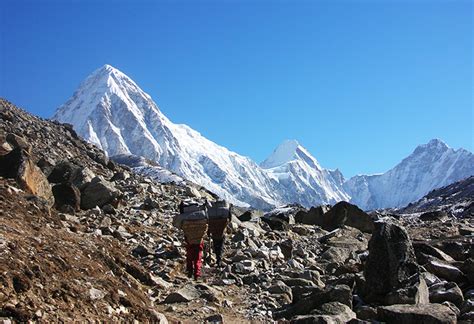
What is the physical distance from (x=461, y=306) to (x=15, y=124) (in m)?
48.7

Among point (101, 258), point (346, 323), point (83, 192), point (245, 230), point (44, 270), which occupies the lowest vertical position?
point (346, 323)

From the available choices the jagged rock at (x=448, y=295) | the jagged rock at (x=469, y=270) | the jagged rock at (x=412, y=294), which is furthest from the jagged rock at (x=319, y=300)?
the jagged rock at (x=469, y=270)

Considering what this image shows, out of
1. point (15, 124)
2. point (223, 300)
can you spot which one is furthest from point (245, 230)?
point (15, 124)

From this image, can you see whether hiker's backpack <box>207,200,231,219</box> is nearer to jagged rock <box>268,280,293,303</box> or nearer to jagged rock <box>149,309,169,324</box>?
jagged rock <box>268,280,293,303</box>

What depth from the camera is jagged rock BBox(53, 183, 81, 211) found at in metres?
21.7

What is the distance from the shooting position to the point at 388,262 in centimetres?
1198

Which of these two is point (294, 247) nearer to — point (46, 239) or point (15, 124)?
point (46, 239)

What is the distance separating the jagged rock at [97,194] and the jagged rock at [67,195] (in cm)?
132

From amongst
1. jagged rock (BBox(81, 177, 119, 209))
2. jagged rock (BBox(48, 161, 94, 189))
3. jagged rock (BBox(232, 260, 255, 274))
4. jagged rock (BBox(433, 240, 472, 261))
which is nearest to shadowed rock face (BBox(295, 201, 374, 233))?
jagged rock (BBox(433, 240, 472, 261))

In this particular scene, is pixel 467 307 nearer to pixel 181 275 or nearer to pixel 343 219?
pixel 181 275

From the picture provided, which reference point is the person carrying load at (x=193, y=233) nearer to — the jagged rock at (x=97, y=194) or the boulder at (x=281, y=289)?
the boulder at (x=281, y=289)

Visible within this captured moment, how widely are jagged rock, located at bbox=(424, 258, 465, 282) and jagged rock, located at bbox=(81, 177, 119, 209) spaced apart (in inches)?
625

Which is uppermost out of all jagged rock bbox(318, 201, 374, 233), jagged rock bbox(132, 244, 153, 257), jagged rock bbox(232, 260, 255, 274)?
jagged rock bbox(318, 201, 374, 233)

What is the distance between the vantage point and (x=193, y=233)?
1459 cm
